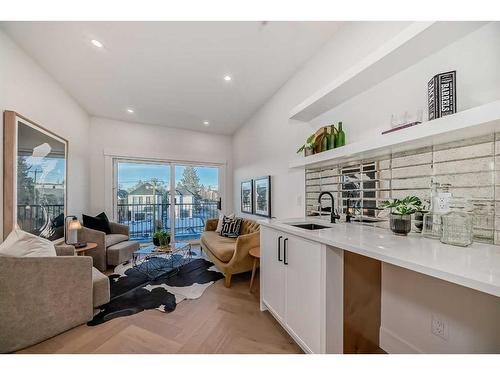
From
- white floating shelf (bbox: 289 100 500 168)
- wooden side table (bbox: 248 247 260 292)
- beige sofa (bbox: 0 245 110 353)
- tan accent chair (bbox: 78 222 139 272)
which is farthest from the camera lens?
tan accent chair (bbox: 78 222 139 272)

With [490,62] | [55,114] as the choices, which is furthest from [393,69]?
[55,114]

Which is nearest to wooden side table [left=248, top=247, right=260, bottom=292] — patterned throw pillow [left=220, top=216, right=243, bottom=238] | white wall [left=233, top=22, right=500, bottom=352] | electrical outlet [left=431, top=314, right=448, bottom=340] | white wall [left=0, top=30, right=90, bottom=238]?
white wall [left=233, top=22, right=500, bottom=352]

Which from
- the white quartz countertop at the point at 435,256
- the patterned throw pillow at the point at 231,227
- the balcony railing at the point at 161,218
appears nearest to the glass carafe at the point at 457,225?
the white quartz countertop at the point at 435,256

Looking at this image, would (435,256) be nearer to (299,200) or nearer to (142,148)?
(299,200)

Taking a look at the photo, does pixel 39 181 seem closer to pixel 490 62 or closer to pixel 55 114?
pixel 55 114

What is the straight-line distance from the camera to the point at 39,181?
2434 mm

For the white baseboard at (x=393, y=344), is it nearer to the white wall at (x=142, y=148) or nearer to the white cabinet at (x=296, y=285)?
the white cabinet at (x=296, y=285)

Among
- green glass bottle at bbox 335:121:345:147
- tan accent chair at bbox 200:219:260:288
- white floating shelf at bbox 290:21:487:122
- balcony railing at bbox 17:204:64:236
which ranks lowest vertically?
tan accent chair at bbox 200:219:260:288

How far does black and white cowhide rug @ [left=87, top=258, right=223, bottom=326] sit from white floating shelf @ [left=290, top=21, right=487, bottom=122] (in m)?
2.63

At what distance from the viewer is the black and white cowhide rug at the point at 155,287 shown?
211 cm

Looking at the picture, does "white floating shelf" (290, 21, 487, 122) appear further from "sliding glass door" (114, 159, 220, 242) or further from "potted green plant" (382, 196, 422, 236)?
"sliding glass door" (114, 159, 220, 242)

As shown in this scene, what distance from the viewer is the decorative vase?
4.17ft

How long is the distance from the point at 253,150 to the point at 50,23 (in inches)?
118

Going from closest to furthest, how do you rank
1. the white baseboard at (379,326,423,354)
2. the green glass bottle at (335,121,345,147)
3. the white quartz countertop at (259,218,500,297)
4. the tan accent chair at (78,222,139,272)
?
the white quartz countertop at (259,218,500,297), the white baseboard at (379,326,423,354), the green glass bottle at (335,121,345,147), the tan accent chair at (78,222,139,272)
